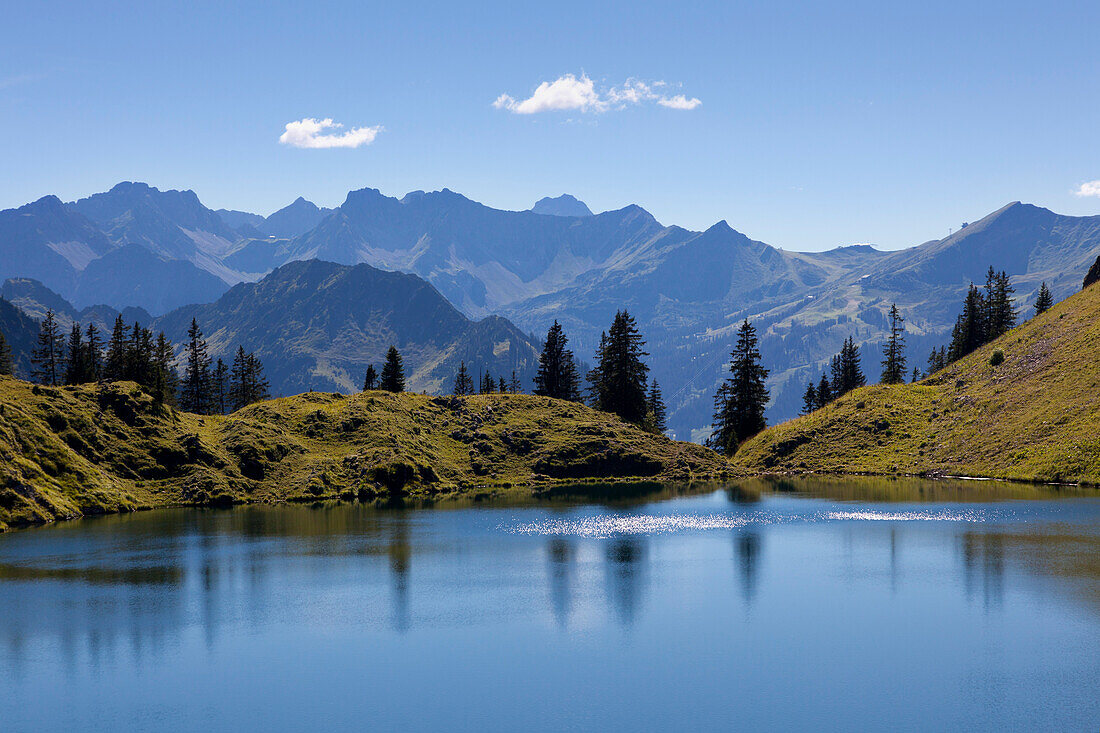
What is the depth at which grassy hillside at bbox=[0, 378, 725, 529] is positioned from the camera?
11212 centimetres

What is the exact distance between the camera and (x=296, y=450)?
138875 millimetres

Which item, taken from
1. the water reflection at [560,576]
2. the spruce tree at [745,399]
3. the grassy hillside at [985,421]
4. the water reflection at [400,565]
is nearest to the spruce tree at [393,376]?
the spruce tree at [745,399]

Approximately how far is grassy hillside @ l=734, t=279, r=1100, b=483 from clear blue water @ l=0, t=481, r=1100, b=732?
26502 millimetres

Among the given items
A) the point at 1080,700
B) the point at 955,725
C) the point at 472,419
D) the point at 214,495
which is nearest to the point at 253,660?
the point at 955,725

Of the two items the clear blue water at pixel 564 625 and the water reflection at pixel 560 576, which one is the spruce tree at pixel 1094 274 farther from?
the water reflection at pixel 560 576

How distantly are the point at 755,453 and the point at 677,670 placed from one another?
124m

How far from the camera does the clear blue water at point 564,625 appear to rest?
41719 mm

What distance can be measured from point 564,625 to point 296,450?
91961 millimetres

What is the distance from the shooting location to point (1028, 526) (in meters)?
88.1

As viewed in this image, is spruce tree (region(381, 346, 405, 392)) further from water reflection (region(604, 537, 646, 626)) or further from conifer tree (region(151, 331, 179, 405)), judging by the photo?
water reflection (region(604, 537, 646, 626))

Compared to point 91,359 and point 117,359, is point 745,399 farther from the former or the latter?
point 91,359

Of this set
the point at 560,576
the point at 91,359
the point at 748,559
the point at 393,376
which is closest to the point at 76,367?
the point at 91,359

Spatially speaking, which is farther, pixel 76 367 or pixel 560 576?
pixel 76 367

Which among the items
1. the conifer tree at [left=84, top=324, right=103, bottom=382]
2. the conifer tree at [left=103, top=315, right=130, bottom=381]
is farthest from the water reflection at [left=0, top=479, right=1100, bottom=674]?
the conifer tree at [left=84, top=324, right=103, bottom=382]
